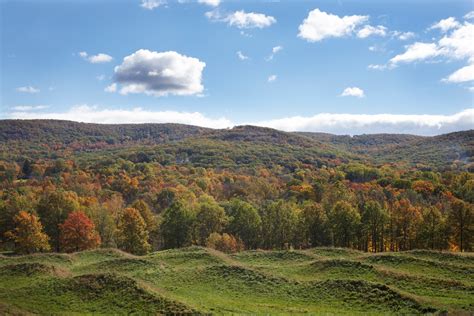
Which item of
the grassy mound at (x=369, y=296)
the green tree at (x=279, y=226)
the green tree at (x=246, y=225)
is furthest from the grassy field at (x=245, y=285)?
the green tree at (x=246, y=225)

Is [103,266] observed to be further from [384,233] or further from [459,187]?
[459,187]

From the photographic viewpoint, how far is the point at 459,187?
376 feet

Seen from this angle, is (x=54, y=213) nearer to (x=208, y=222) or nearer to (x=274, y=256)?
(x=208, y=222)

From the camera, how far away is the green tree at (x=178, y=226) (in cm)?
7494

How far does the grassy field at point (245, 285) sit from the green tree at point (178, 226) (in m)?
23.0

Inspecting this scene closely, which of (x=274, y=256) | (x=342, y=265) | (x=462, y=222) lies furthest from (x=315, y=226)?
(x=342, y=265)

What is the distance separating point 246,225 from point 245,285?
3592 cm

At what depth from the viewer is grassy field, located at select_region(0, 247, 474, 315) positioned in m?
33.2

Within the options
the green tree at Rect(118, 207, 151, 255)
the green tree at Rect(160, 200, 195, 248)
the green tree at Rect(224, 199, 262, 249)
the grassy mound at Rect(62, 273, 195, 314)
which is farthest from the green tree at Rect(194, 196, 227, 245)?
the grassy mound at Rect(62, 273, 195, 314)

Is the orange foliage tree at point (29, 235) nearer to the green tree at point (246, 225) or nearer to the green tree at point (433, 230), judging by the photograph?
the green tree at point (246, 225)

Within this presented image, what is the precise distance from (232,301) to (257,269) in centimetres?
808

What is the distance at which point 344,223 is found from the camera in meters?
69.3

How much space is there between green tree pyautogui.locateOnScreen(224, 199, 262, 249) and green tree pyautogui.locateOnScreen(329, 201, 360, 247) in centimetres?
1480

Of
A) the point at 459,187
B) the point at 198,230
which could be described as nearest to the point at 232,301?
the point at 198,230
